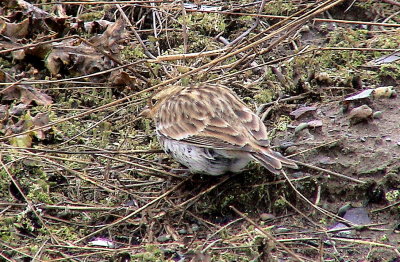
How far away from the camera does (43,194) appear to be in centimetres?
621

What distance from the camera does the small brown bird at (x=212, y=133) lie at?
217 inches

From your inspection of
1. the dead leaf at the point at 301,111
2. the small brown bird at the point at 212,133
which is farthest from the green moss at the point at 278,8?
the small brown bird at the point at 212,133

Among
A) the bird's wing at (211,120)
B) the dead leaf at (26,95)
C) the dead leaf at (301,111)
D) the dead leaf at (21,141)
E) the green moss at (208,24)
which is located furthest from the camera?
the green moss at (208,24)

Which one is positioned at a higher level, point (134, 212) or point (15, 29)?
point (15, 29)

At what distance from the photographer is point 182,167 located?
256 inches

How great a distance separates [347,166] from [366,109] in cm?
65

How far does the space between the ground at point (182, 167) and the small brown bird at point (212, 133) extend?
0.25 meters

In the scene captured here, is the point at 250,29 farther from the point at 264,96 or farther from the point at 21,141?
the point at 21,141

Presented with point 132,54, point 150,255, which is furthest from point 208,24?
point 150,255

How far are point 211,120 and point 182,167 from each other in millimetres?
754

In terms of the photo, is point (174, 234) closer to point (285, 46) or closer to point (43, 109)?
point (43, 109)

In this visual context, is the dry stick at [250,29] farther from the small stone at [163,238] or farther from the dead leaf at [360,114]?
the small stone at [163,238]

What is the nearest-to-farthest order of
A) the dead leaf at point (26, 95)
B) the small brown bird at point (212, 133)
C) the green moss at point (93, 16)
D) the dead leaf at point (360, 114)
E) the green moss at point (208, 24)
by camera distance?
the small brown bird at point (212, 133), the dead leaf at point (360, 114), the dead leaf at point (26, 95), the green moss at point (208, 24), the green moss at point (93, 16)

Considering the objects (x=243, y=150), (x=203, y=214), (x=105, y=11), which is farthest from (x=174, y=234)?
(x=105, y=11)
